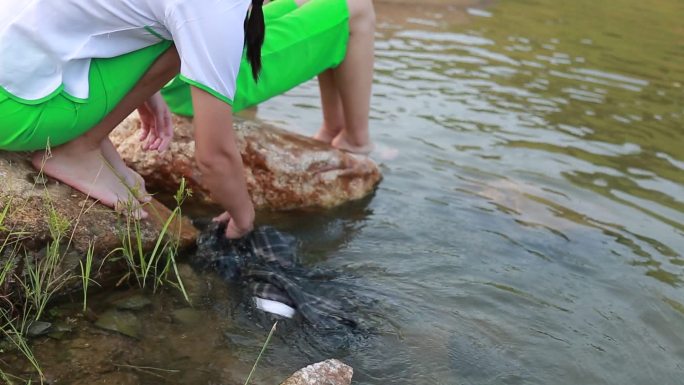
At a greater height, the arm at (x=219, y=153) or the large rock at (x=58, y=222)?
the arm at (x=219, y=153)

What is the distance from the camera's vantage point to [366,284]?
338 cm

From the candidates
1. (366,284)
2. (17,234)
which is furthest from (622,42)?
(17,234)

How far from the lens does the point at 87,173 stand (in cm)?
306

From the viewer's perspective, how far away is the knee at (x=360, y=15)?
4.30m

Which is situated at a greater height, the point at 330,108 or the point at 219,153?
the point at 219,153

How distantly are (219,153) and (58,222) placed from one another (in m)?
0.63

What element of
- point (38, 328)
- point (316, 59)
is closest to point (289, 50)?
point (316, 59)

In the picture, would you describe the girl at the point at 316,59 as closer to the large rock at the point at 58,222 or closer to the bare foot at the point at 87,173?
the bare foot at the point at 87,173

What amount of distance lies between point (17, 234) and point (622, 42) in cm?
729

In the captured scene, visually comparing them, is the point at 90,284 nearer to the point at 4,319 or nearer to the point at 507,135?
the point at 4,319

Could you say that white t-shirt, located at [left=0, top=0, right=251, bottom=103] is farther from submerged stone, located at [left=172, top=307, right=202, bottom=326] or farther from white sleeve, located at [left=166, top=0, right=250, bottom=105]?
submerged stone, located at [left=172, top=307, right=202, bottom=326]

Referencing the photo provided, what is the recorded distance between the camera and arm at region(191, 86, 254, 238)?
2766 mm

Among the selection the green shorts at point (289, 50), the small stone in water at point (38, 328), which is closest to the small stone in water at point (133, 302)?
the small stone in water at point (38, 328)

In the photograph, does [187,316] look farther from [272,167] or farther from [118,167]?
[272,167]
